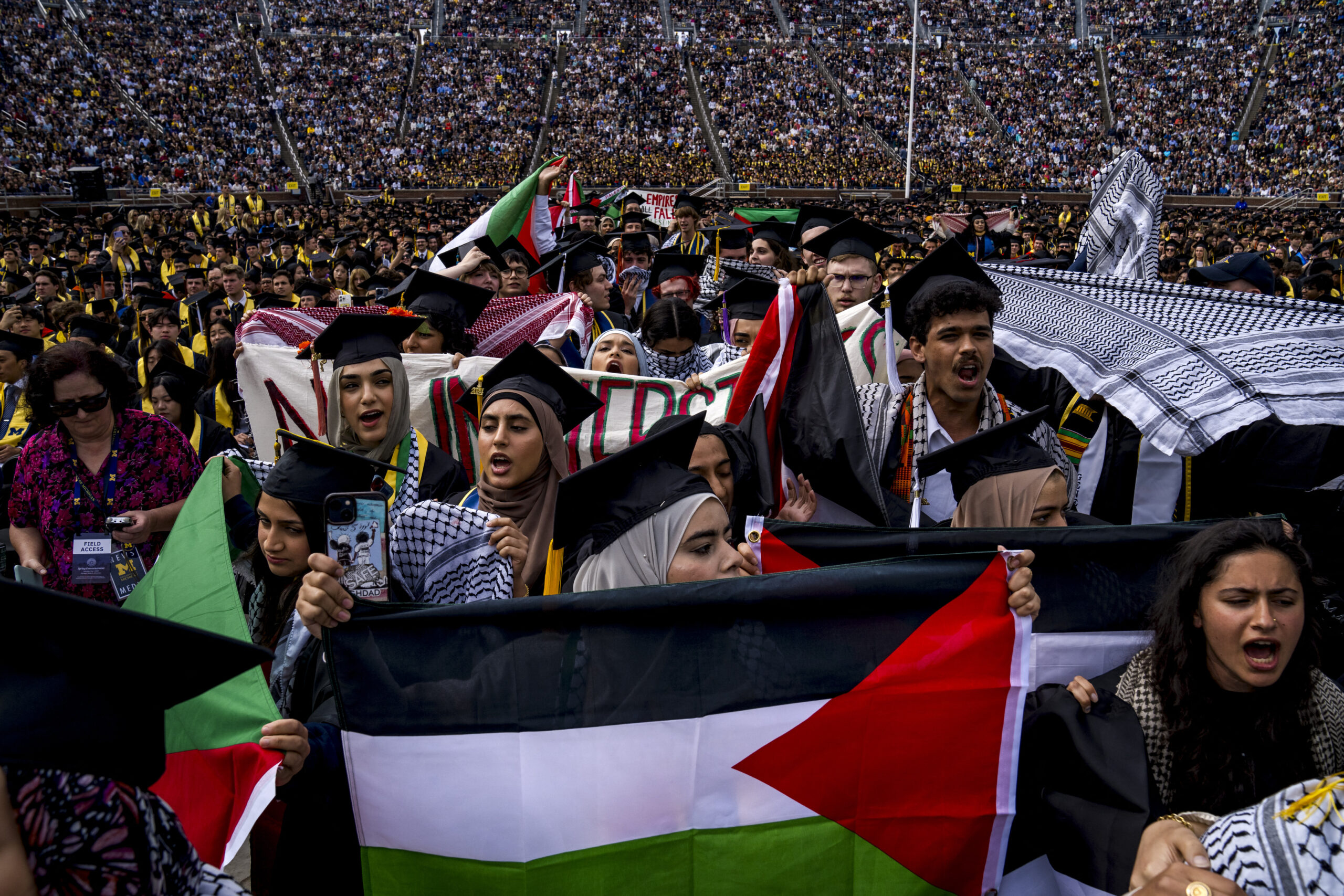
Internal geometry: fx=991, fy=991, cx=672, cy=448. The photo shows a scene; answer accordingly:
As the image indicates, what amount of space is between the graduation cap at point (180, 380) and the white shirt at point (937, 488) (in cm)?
396

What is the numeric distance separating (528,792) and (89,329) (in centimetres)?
673

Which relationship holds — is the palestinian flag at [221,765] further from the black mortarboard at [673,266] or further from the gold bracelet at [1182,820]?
the black mortarboard at [673,266]

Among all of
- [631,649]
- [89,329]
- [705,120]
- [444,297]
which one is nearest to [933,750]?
[631,649]

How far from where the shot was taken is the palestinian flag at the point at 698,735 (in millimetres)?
2301

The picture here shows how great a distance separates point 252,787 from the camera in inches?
84.6

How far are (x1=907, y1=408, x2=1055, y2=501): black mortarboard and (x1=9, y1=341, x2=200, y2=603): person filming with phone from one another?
301 centimetres

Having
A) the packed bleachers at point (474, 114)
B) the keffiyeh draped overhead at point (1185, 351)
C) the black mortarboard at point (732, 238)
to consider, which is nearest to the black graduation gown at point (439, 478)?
the keffiyeh draped overhead at point (1185, 351)

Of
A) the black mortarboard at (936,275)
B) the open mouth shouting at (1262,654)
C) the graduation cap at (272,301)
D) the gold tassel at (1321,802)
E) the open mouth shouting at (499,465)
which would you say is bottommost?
the gold tassel at (1321,802)

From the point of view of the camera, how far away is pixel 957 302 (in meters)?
3.69

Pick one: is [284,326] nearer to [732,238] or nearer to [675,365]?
[675,365]

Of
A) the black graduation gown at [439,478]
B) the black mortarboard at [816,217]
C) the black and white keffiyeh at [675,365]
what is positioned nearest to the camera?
the black graduation gown at [439,478]

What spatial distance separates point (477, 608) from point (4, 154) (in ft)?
120

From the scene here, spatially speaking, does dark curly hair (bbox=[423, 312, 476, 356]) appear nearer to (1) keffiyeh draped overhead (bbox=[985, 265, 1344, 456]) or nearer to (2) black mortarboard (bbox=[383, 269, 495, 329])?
(2) black mortarboard (bbox=[383, 269, 495, 329])

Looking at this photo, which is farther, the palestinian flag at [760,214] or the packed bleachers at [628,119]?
the packed bleachers at [628,119]
